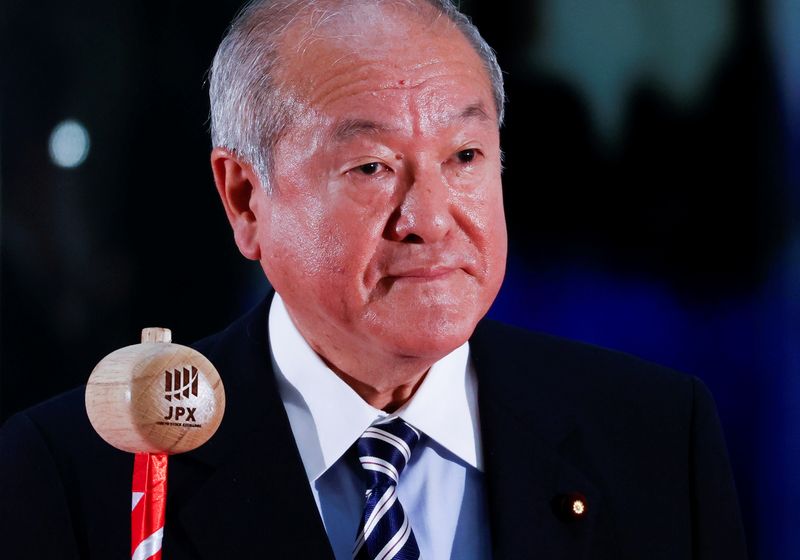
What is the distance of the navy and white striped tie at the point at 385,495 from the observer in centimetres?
185

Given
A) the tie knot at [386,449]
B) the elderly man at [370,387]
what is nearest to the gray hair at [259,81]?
the elderly man at [370,387]

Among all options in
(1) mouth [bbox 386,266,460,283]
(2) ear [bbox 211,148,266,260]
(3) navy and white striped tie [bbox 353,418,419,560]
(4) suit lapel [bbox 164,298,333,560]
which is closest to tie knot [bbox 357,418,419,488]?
(3) navy and white striped tie [bbox 353,418,419,560]

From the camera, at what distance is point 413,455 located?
204 cm

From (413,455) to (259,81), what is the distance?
772 mm

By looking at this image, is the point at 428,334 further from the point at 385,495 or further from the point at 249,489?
the point at 249,489

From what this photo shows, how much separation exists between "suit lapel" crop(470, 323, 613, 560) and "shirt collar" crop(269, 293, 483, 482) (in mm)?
50

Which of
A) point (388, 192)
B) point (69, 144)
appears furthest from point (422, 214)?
point (69, 144)

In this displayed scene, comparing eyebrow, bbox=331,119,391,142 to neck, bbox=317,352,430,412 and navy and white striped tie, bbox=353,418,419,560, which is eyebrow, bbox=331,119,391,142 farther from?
navy and white striped tie, bbox=353,418,419,560

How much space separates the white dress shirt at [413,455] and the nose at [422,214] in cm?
33

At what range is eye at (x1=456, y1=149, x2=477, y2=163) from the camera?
1.91 meters

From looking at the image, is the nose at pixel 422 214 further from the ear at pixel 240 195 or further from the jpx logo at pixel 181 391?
the jpx logo at pixel 181 391

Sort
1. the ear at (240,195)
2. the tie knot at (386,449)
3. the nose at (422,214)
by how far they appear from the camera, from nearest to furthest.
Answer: the nose at (422,214) → the tie knot at (386,449) → the ear at (240,195)

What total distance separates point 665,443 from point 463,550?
509 mm

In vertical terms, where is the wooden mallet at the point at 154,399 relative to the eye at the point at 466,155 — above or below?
below
